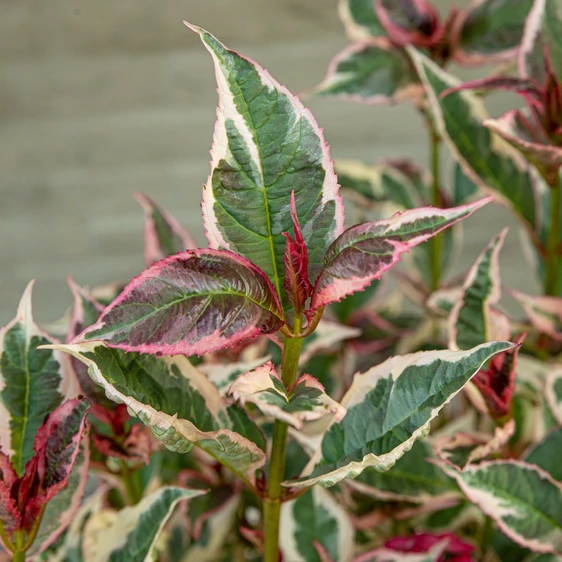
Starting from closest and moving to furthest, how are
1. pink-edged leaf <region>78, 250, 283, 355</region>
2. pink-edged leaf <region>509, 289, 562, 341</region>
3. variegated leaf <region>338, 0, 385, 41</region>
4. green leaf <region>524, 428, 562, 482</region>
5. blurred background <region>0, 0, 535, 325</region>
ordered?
pink-edged leaf <region>78, 250, 283, 355</region> → green leaf <region>524, 428, 562, 482</region> → pink-edged leaf <region>509, 289, 562, 341</region> → variegated leaf <region>338, 0, 385, 41</region> → blurred background <region>0, 0, 535, 325</region>

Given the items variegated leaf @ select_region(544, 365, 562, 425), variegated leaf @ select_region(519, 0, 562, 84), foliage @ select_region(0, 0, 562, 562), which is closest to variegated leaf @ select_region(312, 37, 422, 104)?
foliage @ select_region(0, 0, 562, 562)

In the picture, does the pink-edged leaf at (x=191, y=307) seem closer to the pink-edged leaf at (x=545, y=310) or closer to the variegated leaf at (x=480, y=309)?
the variegated leaf at (x=480, y=309)

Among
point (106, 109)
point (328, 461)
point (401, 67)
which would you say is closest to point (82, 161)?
point (106, 109)

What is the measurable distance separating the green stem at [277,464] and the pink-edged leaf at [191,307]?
0.02m

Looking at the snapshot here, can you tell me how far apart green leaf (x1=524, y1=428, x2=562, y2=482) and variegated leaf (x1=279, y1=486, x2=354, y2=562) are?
15 cm

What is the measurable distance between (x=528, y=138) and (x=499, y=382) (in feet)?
0.64

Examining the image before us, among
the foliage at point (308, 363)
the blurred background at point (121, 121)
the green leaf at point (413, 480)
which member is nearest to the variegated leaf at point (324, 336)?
the foliage at point (308, 363)

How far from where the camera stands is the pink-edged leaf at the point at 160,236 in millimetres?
583

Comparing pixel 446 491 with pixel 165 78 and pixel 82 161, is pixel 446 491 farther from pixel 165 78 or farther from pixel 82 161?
pixel 82 161

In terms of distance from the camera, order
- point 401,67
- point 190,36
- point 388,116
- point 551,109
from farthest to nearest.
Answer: point 388,116, point 190,36, point 401,67, point 551,109

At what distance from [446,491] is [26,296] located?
0.35 meters

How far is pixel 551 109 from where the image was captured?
0.54 metres

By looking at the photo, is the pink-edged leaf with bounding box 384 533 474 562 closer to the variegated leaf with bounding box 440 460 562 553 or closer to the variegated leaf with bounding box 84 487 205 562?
the variegated leaf with bounding box 440 460 562 553

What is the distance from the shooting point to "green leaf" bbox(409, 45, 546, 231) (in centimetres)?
63
